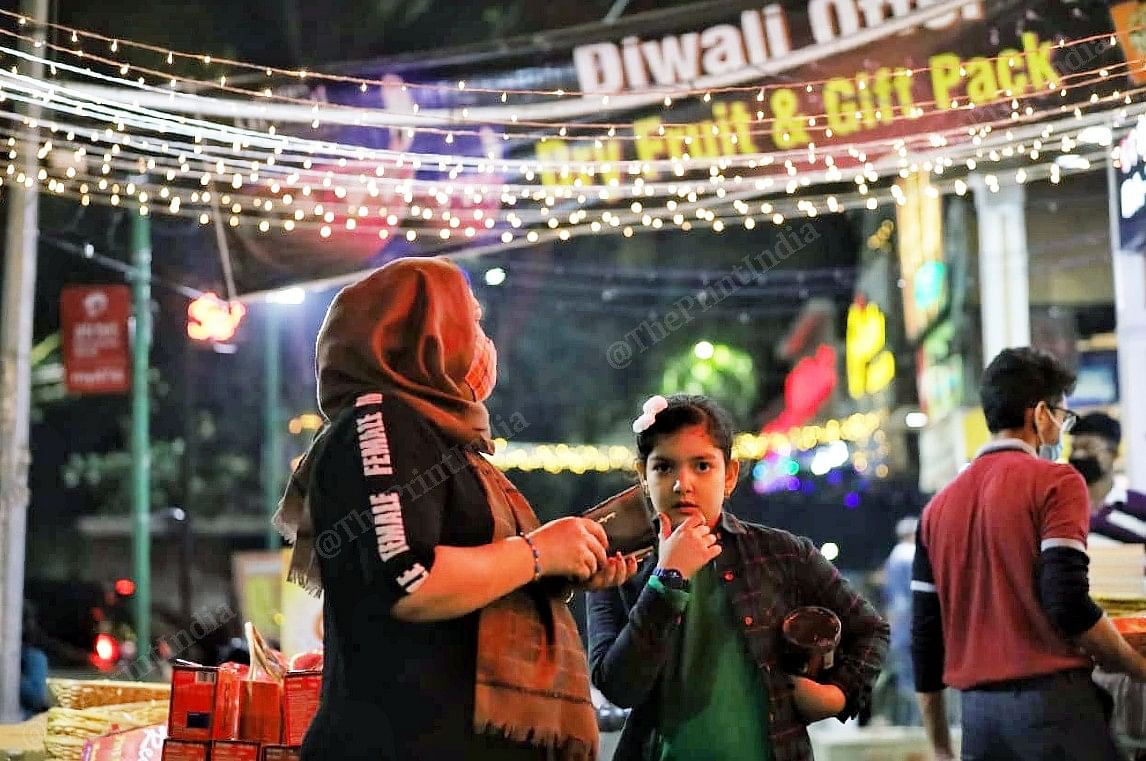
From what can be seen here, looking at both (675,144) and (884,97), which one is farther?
(675,144)

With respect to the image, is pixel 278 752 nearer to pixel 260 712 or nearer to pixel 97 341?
pixel 260 712

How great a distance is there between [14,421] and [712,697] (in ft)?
17.7

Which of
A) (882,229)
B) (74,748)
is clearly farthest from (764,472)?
(74,748)

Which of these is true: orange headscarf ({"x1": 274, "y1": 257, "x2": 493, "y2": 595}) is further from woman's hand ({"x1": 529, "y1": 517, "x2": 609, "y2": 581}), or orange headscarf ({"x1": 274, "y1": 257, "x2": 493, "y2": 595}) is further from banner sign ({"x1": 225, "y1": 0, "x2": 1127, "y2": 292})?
banner sign ({"x1": 225, "y1": 0, "x2": 1127, "y2": 292})

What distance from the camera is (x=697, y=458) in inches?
111

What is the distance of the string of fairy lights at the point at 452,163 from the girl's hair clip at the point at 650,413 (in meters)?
2.98

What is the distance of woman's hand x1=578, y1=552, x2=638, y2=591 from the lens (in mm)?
2219

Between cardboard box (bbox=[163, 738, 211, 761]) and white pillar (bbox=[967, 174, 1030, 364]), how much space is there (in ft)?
30.3

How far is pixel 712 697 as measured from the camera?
2785mm

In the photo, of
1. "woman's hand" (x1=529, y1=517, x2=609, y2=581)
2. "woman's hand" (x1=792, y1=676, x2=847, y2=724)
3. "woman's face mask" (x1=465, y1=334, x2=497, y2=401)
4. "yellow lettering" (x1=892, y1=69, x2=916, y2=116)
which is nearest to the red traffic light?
"yellow lettering" (x1=892, y1=69, x2=916, y2=116)

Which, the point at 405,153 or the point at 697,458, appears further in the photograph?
the point at 405,153

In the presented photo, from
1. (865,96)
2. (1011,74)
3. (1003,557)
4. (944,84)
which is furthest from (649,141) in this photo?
(1003,557)

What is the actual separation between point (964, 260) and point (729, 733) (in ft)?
43.5

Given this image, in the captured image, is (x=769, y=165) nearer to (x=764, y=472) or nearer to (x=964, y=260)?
(x=964, y=260)
